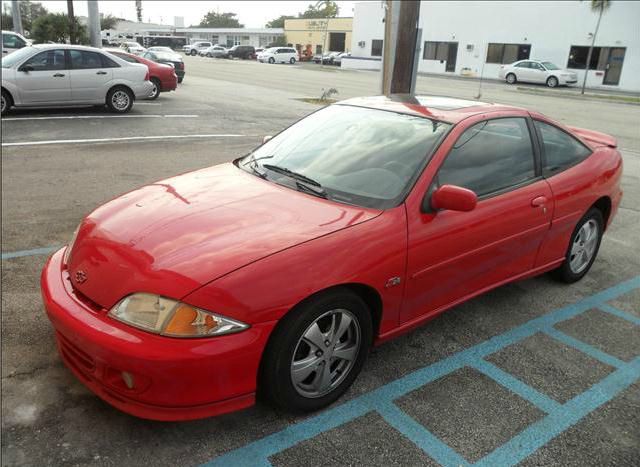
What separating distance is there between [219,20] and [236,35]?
4272 centimetres

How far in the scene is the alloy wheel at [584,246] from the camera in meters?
4.53

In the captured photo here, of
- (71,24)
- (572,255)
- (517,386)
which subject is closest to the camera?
(517,386)

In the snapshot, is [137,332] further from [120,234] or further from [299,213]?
[299,213]

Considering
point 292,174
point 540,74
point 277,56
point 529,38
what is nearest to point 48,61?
point 292,174

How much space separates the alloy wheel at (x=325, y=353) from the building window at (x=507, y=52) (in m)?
43.2

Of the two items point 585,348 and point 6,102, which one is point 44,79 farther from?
point 585,348

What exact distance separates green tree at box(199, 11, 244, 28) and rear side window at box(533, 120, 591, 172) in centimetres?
13469

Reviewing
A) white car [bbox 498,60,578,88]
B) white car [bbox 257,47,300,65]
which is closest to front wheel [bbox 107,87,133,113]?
white car [bbox 498,60,578,88]

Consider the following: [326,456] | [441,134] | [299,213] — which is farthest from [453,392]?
[441,134]

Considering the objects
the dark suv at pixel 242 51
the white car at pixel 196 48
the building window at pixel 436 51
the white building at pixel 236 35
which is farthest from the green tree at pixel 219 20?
the building window at pixel 436 51

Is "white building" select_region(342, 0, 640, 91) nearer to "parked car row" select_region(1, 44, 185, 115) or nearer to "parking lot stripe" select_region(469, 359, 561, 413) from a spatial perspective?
"parked car row" select_region(1, 44, 185, 115)

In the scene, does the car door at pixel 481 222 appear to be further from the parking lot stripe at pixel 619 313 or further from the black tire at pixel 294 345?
the parking lot stripe at pixel 619 313

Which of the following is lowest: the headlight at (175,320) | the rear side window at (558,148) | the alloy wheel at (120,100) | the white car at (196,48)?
the white car at (196,48)

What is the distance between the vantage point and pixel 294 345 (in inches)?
103
